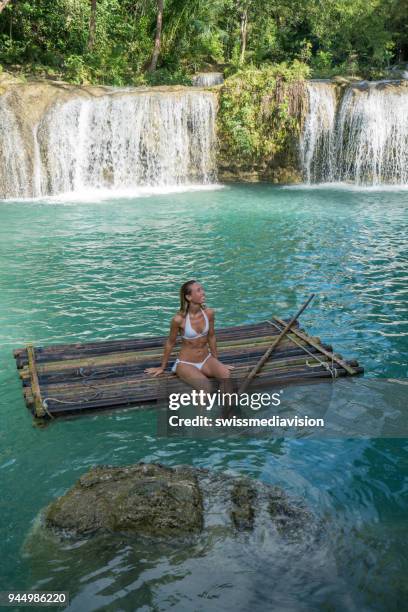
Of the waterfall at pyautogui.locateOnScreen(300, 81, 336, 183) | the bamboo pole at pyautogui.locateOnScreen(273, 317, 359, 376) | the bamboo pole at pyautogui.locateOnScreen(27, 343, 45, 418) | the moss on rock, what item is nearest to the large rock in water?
the bamboo pole at pyautogui.locateOnScreen(27, 343, 45, 418)

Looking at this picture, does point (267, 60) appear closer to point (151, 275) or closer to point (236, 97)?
point (236, 97)

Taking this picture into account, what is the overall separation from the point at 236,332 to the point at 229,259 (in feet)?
16.2

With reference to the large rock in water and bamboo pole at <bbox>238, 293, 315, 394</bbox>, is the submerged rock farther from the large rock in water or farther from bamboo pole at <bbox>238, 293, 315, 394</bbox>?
bamboo pole at <bbox>238, 293, 315, 394</bbox>

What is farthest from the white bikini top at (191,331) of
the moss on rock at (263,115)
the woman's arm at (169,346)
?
the moss on rock at (263,115)

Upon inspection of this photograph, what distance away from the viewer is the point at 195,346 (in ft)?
23.3

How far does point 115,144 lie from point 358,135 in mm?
8402

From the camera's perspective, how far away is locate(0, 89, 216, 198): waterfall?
21688 millimetres

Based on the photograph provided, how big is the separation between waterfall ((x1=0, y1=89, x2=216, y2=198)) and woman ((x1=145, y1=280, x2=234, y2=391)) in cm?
1592

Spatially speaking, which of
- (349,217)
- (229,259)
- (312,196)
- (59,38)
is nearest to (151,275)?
(229,259)

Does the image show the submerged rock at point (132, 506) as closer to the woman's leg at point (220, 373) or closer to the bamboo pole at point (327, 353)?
the woman's leg at point (220, 373)

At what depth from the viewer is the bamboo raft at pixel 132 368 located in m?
6.94

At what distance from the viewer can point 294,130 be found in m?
23.7

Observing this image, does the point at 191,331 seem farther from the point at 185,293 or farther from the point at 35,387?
the point at 35,387

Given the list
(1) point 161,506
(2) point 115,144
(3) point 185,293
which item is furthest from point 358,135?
(1) point 161,506
